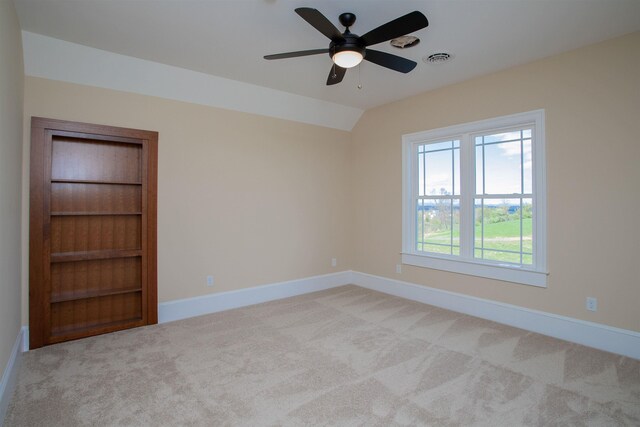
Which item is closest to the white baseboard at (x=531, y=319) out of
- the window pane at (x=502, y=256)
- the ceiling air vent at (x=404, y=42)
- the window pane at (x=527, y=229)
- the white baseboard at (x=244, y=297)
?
the window pane at (x=502, y=256)

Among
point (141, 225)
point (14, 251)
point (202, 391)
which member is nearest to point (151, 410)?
point (202, 391)

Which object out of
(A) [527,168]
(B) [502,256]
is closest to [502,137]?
(A) [527,168]

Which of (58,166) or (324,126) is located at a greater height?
(324,126)

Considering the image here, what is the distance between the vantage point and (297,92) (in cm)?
447

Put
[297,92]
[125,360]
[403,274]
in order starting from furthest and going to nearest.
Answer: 1. [403,274]
2. [297,92]
3. [125,360]

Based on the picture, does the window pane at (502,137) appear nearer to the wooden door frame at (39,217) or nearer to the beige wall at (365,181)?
the beige wall at (365,181)

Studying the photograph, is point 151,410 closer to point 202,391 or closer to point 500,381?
point 202,391

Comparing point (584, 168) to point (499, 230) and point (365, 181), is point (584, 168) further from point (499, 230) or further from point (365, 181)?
point (365, 181)

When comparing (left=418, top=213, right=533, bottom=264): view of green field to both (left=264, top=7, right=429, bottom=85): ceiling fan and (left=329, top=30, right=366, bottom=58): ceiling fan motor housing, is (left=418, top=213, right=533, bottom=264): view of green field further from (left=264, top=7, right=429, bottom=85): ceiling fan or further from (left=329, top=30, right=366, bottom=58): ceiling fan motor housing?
(left=329, top=30, right=366, bottom=58): ceiling fan motor housing

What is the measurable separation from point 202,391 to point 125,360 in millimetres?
944

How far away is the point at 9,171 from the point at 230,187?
2172 millimetres

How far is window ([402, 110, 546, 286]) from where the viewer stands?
356 centimetres

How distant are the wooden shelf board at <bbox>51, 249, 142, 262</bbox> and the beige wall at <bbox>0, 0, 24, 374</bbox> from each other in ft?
1.34

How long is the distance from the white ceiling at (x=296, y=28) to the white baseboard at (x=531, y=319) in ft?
8.64
